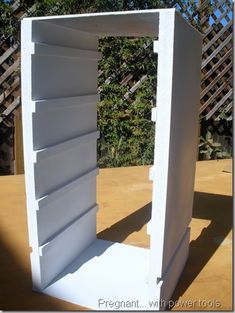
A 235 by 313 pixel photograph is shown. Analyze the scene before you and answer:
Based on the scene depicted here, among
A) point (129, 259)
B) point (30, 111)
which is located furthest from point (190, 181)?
point (30, 111)

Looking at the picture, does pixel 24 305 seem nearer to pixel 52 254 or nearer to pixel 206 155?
pixel 52 254

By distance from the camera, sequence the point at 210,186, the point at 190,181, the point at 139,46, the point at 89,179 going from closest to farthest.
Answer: the point at 190,181 < the point at 89,179 < the point at 210,186 < the point at 139,46

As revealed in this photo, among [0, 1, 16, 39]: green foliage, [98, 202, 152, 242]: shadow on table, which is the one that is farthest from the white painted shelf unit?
[0, 1, 16, 39]: green foliage

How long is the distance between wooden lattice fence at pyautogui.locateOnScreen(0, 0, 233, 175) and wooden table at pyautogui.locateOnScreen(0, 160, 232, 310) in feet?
3.00

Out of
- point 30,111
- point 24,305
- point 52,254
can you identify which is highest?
point 30,111

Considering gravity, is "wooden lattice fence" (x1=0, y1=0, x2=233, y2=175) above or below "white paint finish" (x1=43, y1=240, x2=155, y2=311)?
above

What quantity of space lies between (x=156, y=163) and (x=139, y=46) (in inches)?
147

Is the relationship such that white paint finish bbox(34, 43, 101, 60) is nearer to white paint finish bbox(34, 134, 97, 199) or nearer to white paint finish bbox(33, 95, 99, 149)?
white paint finish bbox(33, 95, 99, 149)

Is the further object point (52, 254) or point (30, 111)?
point (52, 254)

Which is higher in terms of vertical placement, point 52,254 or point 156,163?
point 156,163

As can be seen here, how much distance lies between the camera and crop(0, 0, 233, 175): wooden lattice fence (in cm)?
470

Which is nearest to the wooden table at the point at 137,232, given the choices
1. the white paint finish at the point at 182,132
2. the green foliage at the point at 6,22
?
the white paint finish at the point at 182,132

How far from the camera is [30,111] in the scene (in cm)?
181

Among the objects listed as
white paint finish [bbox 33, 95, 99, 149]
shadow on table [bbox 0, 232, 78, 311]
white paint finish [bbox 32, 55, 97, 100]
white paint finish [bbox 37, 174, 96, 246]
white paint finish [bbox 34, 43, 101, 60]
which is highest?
white paint finish [bbox 34, 43, 101, 60]
